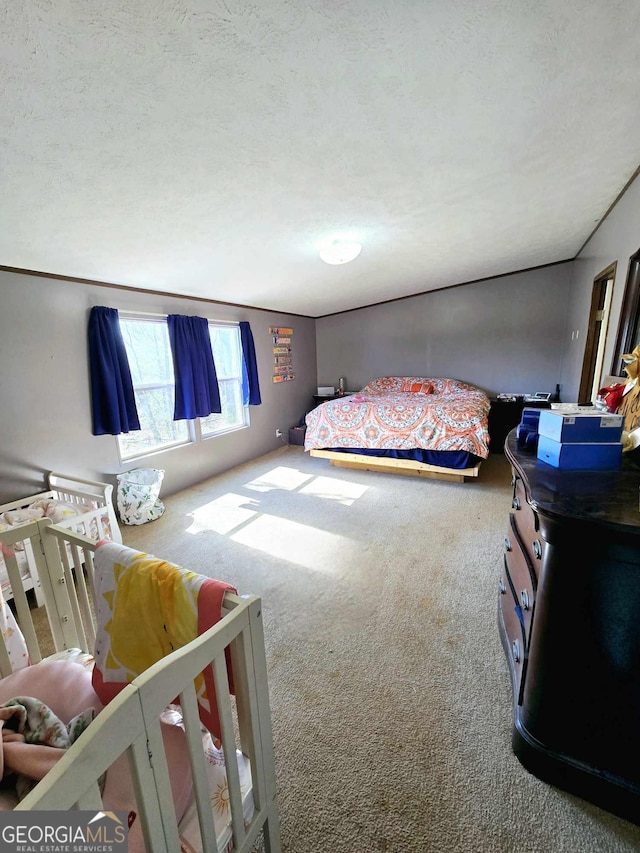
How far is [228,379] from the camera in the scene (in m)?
4.43

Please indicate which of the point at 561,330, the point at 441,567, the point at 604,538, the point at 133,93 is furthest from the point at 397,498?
the point at 561,330

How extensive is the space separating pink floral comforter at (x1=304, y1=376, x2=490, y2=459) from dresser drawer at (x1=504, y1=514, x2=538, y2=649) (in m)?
2.14

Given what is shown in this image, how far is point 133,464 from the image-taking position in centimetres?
325

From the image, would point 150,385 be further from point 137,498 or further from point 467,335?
point 467,335

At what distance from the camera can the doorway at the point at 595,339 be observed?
313cm

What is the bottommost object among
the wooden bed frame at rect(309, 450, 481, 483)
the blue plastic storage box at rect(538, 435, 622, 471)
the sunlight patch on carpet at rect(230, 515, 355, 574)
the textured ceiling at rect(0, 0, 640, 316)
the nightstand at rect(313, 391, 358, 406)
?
the sunlight patch on carpet at rect(230, 515, 355, 574)

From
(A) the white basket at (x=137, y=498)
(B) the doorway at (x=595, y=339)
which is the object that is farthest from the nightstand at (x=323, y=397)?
(A) the white basket at (x=137, y=498)

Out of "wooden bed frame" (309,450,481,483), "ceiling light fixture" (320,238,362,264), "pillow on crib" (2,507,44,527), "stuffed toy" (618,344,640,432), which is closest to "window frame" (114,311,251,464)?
"pillow on crib" (2,507,44,527)

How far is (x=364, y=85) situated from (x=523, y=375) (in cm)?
469

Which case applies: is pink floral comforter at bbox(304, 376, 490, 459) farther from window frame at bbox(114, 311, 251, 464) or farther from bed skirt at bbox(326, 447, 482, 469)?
window frame at bbox(114, 311, 251, 464)

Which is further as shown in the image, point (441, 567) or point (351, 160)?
point (441, 567)

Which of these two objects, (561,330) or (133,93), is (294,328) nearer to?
(561,330)

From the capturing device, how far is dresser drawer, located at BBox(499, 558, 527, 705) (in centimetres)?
120

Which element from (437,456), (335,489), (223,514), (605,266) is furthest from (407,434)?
(605,266)
